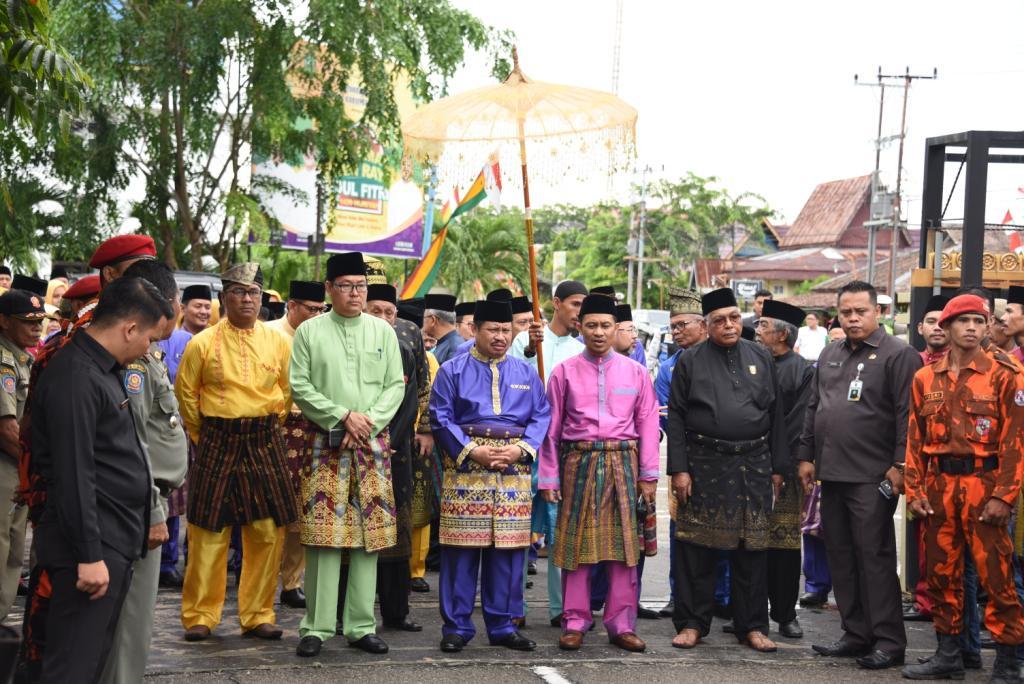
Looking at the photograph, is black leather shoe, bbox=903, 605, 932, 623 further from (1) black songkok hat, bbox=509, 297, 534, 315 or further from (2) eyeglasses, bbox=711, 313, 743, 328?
(1) black songkok hat, bbox=509, 297, 534, 315

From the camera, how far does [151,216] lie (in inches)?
731

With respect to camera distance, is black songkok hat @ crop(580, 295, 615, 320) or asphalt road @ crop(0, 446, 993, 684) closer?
asphalt road @ crop(0, 446, 993, 684)

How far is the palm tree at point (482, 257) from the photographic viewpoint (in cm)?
2897

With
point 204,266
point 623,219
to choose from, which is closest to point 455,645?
point 204,266

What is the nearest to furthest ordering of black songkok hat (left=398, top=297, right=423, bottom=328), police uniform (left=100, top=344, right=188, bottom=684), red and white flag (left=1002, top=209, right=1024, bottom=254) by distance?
1. police uniform (left=100, top=344, right=188, bottom=684)
2. black songkok hat (left=398, top=297, right=423, bottom=328)
3. red and white flag (left=1002, top=209, right=1024, bottom=254)

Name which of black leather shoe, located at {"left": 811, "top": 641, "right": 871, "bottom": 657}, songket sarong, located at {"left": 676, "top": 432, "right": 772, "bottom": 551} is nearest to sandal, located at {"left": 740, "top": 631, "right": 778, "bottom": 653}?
black leather shoe, located at {"left": 811, "top": 641, "right": 871, "bottom": 657}

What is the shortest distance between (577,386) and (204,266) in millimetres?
14217

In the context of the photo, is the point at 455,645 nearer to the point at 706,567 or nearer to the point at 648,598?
the point at 706,567

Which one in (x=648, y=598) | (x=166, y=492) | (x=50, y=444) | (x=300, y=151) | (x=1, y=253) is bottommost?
(x=648, y=598)

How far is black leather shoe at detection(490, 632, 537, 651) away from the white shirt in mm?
11686

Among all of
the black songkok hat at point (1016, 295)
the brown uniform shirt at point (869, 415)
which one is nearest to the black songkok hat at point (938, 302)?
the black songkok hat at point (1016, 295)

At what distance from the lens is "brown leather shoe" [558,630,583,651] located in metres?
6.94

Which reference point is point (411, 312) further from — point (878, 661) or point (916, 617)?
point (878, 661)

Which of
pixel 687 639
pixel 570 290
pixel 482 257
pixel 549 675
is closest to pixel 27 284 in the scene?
pixel 570 290
